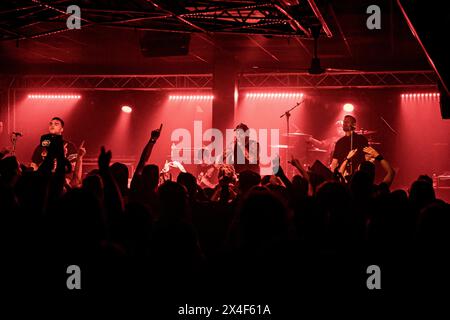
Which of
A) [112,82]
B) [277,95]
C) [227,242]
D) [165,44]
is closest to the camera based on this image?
[227,242]

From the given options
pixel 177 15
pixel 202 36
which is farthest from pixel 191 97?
pixel 177 15

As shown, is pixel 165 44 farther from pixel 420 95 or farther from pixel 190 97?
pixel 420 95

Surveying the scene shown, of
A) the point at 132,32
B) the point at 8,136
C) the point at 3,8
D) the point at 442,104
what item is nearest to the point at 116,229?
the point at 442,104

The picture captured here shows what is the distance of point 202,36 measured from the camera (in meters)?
12.5

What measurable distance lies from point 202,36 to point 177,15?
128 inches

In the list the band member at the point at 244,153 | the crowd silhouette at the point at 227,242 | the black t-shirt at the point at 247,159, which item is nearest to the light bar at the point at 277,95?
the band member at the point at 244,153

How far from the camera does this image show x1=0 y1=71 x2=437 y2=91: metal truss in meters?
15.7

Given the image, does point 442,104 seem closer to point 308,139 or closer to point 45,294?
point 45,294

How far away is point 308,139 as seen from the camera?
16.1 m

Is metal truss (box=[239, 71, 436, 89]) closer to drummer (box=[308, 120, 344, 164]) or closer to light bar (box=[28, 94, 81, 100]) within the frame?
drummer (box=[308, 120, 344, 164])

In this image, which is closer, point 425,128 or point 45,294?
point 45,294

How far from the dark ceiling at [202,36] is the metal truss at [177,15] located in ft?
0.06

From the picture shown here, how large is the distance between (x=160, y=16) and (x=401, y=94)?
9162 mm

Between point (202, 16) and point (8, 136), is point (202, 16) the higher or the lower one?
the higher one
